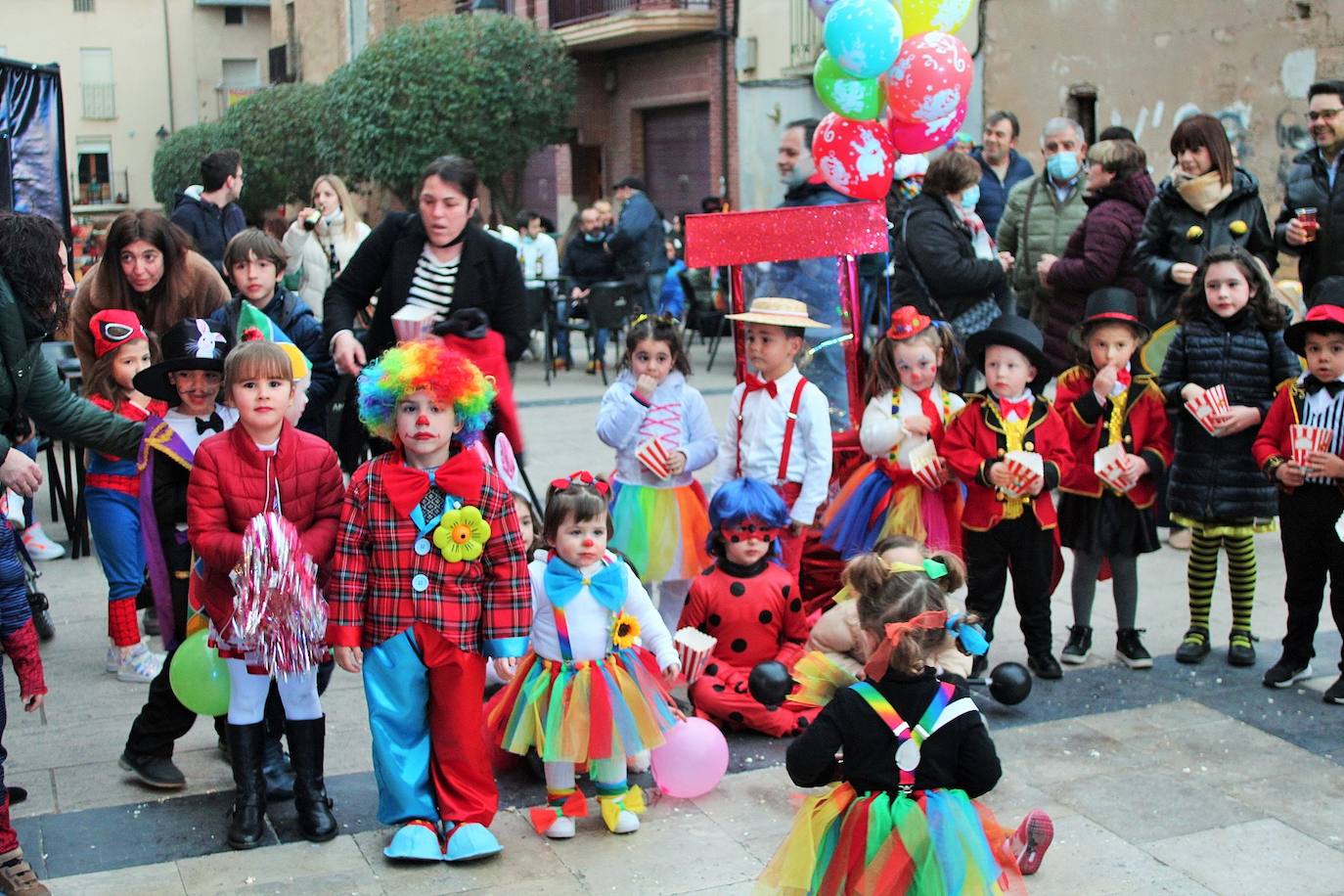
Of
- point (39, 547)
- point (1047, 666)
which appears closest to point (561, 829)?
point (1047, 666)

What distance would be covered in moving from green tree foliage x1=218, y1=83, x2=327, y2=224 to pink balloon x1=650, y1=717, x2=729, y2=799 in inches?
1065

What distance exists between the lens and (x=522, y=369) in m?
16.8

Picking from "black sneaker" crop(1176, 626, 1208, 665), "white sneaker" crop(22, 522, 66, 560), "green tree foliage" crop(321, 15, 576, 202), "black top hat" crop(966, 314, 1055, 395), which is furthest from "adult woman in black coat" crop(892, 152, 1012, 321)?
"green tree foliage" crop(321, 15, 576, 202)

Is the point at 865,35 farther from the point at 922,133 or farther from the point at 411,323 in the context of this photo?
the point at 411,323

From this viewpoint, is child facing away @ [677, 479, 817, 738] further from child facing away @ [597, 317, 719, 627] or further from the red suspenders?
child facing away @ [597, 317, 719, 627]

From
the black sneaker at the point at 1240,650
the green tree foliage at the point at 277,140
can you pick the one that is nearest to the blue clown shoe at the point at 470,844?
the black sneaker at the point at 1240,650

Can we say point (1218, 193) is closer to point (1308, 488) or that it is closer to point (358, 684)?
point (1308, 488)

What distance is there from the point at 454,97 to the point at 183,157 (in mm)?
11682

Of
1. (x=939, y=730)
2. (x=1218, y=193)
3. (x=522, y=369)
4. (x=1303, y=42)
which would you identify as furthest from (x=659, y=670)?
(x=522, y=369)

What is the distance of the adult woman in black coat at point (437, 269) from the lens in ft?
18.2

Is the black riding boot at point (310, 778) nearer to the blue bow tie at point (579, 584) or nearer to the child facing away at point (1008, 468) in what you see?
the blue bow tie at point (579, 584)

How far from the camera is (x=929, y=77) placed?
689 centimetres

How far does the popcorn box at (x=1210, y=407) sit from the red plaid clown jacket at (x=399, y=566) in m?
3.12

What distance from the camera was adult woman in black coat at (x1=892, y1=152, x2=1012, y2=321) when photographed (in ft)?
24.5
